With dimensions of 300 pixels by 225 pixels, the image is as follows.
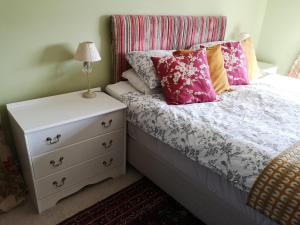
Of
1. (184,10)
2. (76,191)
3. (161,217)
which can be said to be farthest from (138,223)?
(184,10)

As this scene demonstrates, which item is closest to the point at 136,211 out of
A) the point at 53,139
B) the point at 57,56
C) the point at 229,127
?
the point at 53,139

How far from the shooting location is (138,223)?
63.0 inches

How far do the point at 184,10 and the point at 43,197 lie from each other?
6.64 feet

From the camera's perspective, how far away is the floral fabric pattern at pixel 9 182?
165 cm

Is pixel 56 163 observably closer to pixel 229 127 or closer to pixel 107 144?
pixel 107 144

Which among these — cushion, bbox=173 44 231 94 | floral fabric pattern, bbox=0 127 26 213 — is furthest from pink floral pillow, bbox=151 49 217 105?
floral fabric pattern, bbox=0 127 26 213

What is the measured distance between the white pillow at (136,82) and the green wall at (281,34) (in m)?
2.15

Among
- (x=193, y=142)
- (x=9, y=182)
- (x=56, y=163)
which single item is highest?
(x=193, y=142)

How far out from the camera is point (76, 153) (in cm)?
165

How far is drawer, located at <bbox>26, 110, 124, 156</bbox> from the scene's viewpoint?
145cm

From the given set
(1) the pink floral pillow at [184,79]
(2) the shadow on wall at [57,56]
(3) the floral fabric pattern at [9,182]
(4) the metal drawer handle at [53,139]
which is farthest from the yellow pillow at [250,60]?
(3) the floral fabric pattern at [9,182]

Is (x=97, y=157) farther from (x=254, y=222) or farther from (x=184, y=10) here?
(x=184, y=10)

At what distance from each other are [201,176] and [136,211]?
0.55 m

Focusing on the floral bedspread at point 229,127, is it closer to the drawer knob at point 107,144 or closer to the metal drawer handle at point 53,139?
the drawer knob at point 107,144
